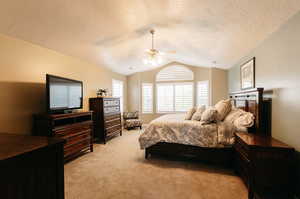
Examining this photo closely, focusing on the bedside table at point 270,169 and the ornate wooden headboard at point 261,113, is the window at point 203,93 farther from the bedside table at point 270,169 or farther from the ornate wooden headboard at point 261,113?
the bedside table at point 270,169

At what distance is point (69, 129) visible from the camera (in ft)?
9.34

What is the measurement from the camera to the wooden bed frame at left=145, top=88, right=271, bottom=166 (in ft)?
7.61

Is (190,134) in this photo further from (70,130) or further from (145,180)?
(70,130)

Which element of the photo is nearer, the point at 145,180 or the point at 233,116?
the point at 145,180

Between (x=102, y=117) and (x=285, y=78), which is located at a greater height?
(x=285, y=78)

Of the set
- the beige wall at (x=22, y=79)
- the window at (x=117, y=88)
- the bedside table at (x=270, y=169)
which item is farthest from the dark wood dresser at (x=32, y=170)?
the window at (x=117, y=88)

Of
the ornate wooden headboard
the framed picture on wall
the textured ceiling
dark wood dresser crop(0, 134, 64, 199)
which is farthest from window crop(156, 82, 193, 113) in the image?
dark wood dresser crop(0, 134, 64, 199)

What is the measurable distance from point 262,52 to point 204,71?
329 cm

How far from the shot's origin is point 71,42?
3.02 metres

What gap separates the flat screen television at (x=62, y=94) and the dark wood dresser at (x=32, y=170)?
1.70m

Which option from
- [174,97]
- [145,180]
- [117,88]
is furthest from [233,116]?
[117,88]

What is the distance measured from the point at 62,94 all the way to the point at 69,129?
0.72 meters

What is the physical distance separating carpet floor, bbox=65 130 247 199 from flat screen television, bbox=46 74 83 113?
116 cm

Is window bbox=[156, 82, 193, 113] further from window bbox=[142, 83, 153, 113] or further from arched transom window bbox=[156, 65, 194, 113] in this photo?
window bbox=[142, 83, 153, 113]
